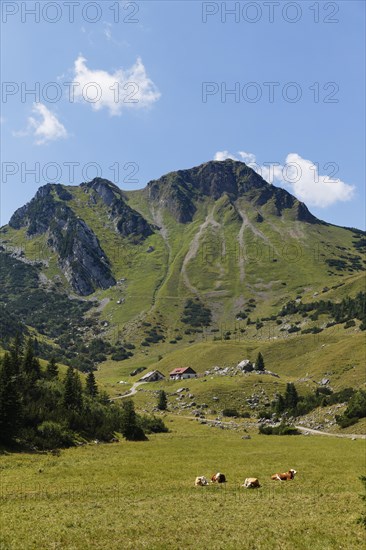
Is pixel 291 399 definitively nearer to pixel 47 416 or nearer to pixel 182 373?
pixel 182 373

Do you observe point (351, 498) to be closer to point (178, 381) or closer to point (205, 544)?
point (205, 544)

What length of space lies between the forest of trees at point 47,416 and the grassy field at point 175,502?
15.5 feet

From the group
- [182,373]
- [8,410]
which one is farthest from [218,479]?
[182,373]

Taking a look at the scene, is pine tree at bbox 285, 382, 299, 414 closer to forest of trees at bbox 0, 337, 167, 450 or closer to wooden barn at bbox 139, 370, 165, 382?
forest of trees at bbox 0, 337, 167, 450

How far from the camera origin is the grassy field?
19.3 metres

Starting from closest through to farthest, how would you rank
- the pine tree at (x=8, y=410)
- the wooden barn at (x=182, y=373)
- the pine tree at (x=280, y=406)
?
the pine tree at (x=8, y=410)
the pine tree at (x=280, y=406)
the wooden barn at (x=182, y=373)

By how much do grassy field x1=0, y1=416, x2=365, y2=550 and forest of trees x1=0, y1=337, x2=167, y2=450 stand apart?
473 cm

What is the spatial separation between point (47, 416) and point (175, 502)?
35102 millimetres

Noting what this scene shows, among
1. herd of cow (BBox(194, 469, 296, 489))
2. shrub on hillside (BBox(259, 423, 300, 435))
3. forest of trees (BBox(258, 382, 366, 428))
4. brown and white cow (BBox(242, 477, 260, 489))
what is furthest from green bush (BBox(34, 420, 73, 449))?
forest of trees (BBox(258, 382, 366, 428))

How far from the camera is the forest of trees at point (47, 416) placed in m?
48.5

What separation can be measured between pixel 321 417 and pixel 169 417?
121ft

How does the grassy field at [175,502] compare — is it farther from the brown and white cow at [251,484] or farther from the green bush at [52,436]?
the green bush at [52,436]

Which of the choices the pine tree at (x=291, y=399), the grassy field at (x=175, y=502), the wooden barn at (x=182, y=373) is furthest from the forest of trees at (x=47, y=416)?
the wooden barn at (x=182, y=373)

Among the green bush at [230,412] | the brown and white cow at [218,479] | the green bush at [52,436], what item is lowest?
the green bush at [230,412]
